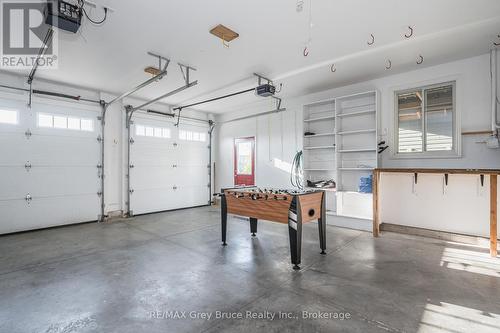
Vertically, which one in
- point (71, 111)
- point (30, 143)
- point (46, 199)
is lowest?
point (46, 199)

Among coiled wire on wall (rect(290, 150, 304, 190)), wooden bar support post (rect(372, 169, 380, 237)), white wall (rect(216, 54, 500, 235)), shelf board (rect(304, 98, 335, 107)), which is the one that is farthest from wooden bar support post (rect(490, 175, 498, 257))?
coiled wire on wall (rect(290, 150, 304, 190))

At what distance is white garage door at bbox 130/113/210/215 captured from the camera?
6.38m

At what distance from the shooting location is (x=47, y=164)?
5.04 meters

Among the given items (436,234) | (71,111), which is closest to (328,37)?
(436,234)

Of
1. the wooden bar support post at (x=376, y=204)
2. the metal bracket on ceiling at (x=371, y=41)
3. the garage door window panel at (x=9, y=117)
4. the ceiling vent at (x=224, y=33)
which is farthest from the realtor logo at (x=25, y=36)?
the wooden bar support post at (x=376, y=204)

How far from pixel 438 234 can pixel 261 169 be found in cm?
420

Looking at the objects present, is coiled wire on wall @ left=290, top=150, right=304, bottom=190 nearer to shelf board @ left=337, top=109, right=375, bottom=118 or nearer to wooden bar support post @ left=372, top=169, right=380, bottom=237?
shelf board @ left=337, top=109, right=375, bottom=118

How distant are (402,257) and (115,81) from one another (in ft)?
19.7

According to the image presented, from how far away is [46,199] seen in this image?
5020 millimetres

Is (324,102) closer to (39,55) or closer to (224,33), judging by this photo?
(224,33)

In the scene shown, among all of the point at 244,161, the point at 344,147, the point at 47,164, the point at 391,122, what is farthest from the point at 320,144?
the point at 47,164

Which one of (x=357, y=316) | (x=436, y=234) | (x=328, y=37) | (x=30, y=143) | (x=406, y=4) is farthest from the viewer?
(x=30, y=143)

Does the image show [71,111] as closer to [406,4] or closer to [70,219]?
[70,219]

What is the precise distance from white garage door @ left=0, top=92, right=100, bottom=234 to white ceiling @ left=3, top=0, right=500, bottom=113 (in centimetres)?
89
